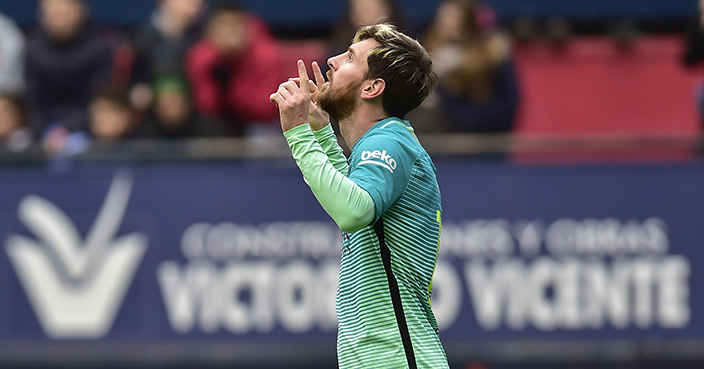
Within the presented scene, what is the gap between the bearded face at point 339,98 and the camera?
417 centimetres

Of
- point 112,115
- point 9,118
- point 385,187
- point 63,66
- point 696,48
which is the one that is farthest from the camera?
point 63,66

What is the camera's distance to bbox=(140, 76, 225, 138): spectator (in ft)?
29.9

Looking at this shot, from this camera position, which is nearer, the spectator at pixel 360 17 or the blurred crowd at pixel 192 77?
the spectator at pixel 360 17

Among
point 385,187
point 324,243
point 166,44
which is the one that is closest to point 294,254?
point 324,243

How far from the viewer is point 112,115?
30.0ft

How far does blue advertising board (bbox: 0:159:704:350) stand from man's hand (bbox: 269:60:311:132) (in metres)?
4.49

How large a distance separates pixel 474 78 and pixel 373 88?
16.6 feet

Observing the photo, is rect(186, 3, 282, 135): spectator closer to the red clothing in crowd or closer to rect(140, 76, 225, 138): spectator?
the red clothing in crowd

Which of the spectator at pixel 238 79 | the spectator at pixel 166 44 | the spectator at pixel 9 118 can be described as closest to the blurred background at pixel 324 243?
the spectator at pixel 238 79

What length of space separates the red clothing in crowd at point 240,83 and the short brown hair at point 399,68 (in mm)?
5186

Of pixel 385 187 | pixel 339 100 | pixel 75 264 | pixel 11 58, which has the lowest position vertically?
pixel 385 187

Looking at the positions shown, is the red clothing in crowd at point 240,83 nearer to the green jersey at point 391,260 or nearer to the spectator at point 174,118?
the spectator at point 174,118

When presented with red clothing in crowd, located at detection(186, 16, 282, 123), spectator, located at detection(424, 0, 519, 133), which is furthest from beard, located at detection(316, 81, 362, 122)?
red clothing in crowd, located at detection(186, 16, 282, 123)

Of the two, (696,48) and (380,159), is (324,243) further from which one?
(380,159)
